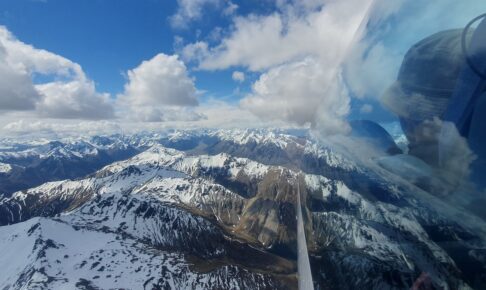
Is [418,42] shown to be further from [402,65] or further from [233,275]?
[233,275]

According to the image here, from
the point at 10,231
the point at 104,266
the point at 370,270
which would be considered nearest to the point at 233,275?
the point at 104,266

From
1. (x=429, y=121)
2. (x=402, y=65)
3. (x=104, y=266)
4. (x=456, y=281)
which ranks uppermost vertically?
(x=402, y=65)

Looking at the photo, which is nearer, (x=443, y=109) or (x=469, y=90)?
(x=469, y=90)

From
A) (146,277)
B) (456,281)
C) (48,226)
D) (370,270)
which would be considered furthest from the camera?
(48,226)

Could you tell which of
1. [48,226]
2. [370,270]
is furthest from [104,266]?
[370,270]

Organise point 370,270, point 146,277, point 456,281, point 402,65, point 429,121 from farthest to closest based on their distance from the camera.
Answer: point 146,277 < point 370,270 < point 402,65 < point 429,121 < point 456,281

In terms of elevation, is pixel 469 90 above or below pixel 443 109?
above

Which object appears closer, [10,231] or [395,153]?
[395,153]

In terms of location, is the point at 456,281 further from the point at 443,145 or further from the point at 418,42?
the point at 418,42

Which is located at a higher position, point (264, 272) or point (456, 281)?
point (456, 281)
